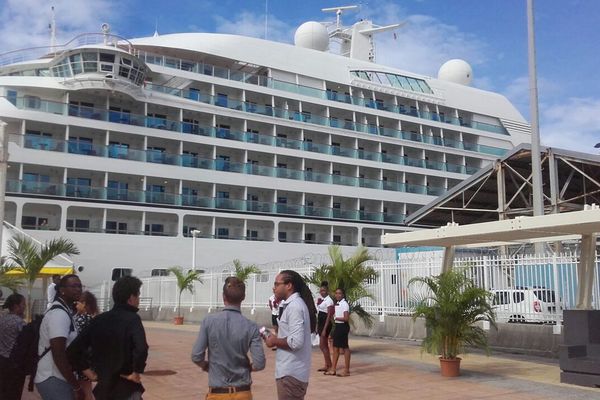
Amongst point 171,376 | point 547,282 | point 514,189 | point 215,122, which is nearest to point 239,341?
point 171,376

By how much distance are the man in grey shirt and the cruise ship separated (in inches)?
1105

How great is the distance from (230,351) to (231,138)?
3400cm

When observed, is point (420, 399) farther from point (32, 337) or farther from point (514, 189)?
point (514, 189)

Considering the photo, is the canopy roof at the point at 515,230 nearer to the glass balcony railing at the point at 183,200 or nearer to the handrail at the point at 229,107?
the glass balcony railing at the point at 183,200

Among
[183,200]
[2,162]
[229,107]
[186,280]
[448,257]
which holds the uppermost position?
[229,107]

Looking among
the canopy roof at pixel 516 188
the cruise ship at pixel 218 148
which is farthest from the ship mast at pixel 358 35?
the canopy roof at pixel 516 188

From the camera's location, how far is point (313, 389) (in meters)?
9.19

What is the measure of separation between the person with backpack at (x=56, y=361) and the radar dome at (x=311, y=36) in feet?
146

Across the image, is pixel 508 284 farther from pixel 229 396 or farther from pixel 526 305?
pixel 229 396

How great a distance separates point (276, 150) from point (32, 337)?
33.5 m

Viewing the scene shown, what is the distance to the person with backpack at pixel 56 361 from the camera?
4.61 meters

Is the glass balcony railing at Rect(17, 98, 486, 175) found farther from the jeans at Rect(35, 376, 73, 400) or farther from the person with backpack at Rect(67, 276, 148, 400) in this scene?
the person with backpack at Rect(67, 276, 148, 400)

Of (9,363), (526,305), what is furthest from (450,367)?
(9,363)

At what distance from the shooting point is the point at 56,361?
461 centimetres
